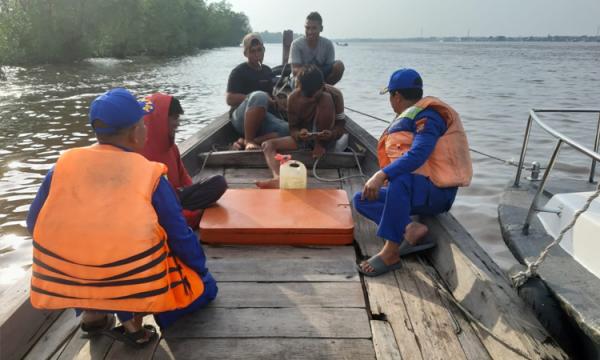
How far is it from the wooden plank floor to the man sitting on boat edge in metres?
1.60

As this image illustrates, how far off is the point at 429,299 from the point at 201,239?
1.47m

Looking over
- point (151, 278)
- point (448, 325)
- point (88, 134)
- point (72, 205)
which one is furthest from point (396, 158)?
point (88, 134)

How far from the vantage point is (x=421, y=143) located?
245 centimetres

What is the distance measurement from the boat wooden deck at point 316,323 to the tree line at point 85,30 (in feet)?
83.4

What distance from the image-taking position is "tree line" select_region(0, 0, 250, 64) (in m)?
24.4

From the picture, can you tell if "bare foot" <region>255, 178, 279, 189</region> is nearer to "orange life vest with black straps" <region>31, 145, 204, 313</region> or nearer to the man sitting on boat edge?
the man sitting on boat edge

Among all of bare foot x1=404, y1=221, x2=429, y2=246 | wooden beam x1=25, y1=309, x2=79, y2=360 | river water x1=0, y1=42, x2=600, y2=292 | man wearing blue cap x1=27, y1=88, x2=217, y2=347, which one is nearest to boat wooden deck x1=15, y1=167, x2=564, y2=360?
wooden beam x1=25, y1=309, x2=79, y2=360

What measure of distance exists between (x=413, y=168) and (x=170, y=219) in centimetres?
139

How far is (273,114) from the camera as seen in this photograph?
17.3 feet

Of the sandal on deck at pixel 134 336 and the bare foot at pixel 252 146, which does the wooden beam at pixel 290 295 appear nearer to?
the sandal on deck at pixel 134 336

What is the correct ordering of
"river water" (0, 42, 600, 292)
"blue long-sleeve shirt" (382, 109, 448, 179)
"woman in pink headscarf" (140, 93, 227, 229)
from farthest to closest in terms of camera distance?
1. "river water" (0, 42, 600, 292)
2. "woman in pink headscarf" (140, 93, 227, 229)
3. "blue long-sleeve shirt" (382, 109, 448, 179)

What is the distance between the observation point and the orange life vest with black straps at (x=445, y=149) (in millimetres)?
2529

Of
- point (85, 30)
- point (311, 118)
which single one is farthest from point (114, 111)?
point (85, 30)

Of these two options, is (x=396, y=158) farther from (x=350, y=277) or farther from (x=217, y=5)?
(x=217, y=5)
